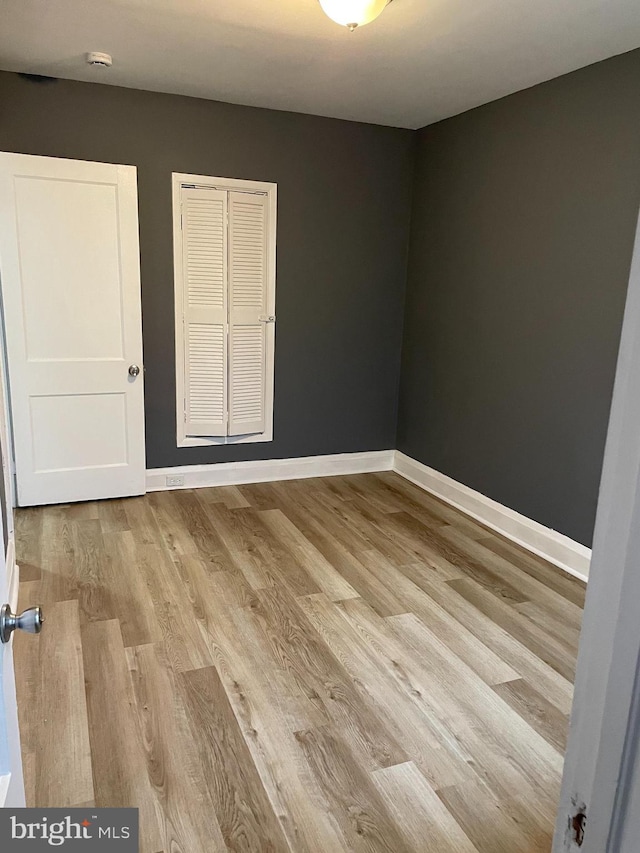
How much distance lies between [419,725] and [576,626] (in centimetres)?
104

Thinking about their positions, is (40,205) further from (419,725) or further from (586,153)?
(419,725)

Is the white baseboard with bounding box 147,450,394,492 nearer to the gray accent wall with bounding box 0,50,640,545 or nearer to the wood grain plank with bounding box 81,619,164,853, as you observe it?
the gray accent wall with bounding box 0,50,640,545

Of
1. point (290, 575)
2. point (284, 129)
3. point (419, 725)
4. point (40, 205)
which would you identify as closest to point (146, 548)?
point (290, 575)

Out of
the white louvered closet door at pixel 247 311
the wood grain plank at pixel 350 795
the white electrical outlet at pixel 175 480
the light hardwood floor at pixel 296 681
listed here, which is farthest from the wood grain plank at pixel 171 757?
the white louvered closet door at pixel 247 311

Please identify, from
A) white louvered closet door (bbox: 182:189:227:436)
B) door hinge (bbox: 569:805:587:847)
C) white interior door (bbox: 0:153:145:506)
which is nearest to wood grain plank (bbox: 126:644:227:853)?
door hinge (bbox: 569:805:587:847)

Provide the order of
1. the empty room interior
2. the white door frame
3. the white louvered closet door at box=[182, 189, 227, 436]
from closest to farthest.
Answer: the white door frame, the empty room interior, the white louvered closet door at box=[182, 189, 227, 436]

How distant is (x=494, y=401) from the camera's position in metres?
3.76

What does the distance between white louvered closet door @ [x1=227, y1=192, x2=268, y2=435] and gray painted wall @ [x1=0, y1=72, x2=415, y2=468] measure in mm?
135

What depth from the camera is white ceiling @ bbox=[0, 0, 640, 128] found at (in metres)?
2.48

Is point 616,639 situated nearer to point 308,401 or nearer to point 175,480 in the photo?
point 175,480

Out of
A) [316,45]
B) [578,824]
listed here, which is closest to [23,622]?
[578,824]

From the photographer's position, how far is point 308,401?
14.9 ft

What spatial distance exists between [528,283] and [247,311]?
1854 millimetres

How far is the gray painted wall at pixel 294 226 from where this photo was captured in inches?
142
